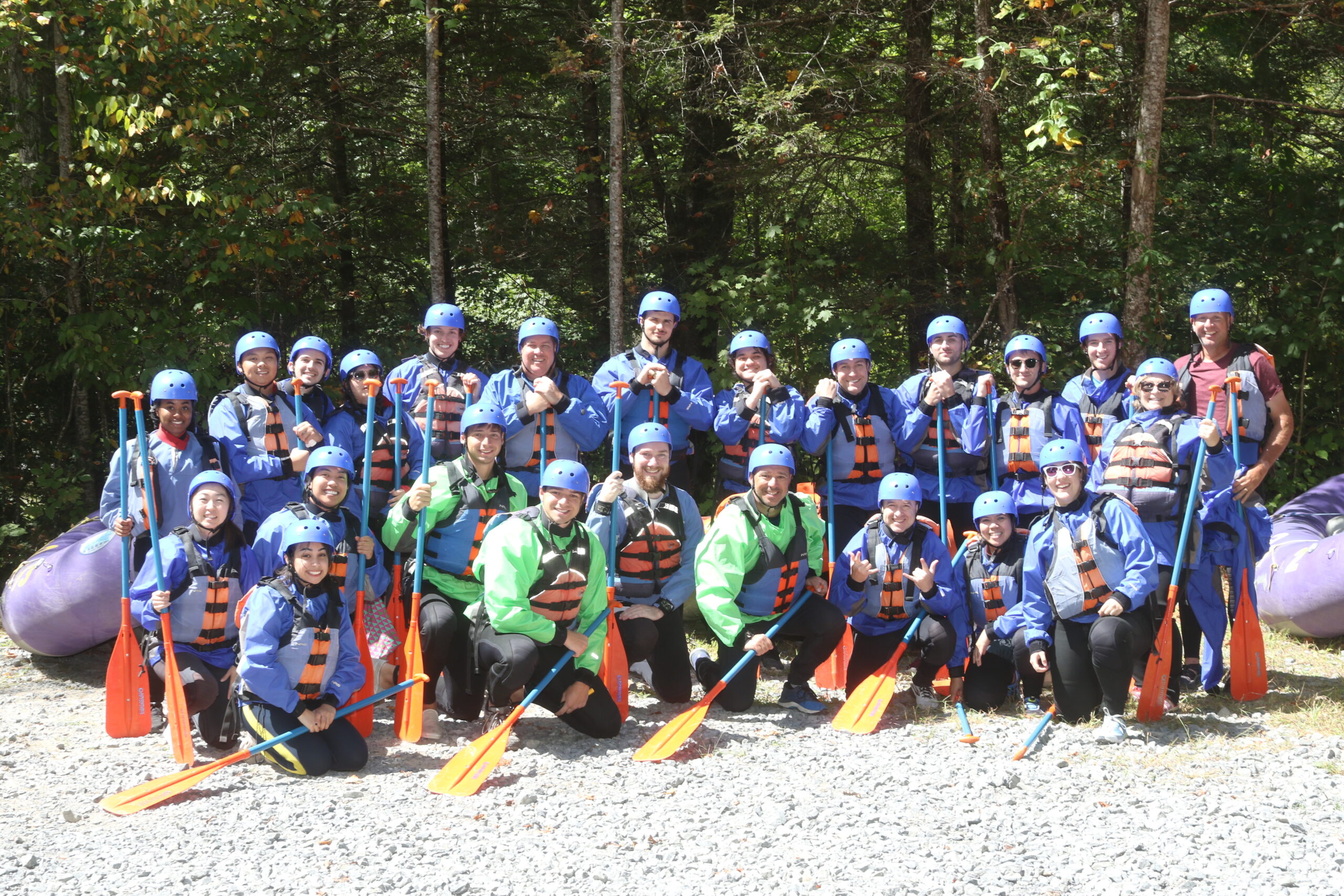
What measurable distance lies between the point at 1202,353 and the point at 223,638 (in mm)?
5392

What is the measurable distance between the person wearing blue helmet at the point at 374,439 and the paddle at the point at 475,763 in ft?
5.81

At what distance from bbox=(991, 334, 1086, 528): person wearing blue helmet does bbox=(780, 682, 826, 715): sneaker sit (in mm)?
1562

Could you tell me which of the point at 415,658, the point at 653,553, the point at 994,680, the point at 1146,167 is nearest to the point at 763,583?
the point at 653,553

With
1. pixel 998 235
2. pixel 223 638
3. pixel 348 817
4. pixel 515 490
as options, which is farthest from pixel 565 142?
pixel 348 817

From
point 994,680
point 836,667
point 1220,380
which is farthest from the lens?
point 1220,380

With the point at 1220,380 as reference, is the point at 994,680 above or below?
below

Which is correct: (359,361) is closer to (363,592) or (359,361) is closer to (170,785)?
(363,592)

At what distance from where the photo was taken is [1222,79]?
9.84m

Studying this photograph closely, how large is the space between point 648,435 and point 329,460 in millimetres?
1563

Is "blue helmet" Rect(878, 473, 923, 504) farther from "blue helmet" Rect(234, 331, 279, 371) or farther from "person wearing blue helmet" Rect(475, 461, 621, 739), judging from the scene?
"blue helmet" Rect(234, 331, 279, 371)

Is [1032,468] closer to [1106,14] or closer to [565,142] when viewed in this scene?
[1106,14]

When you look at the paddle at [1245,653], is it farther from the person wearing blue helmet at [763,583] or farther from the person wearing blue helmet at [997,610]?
the person wearing blue helmet at [763,583]

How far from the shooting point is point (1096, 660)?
5.27 metres

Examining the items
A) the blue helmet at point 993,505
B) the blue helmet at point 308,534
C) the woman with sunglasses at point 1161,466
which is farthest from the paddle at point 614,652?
the woman with sunglasses at point 1161,466
